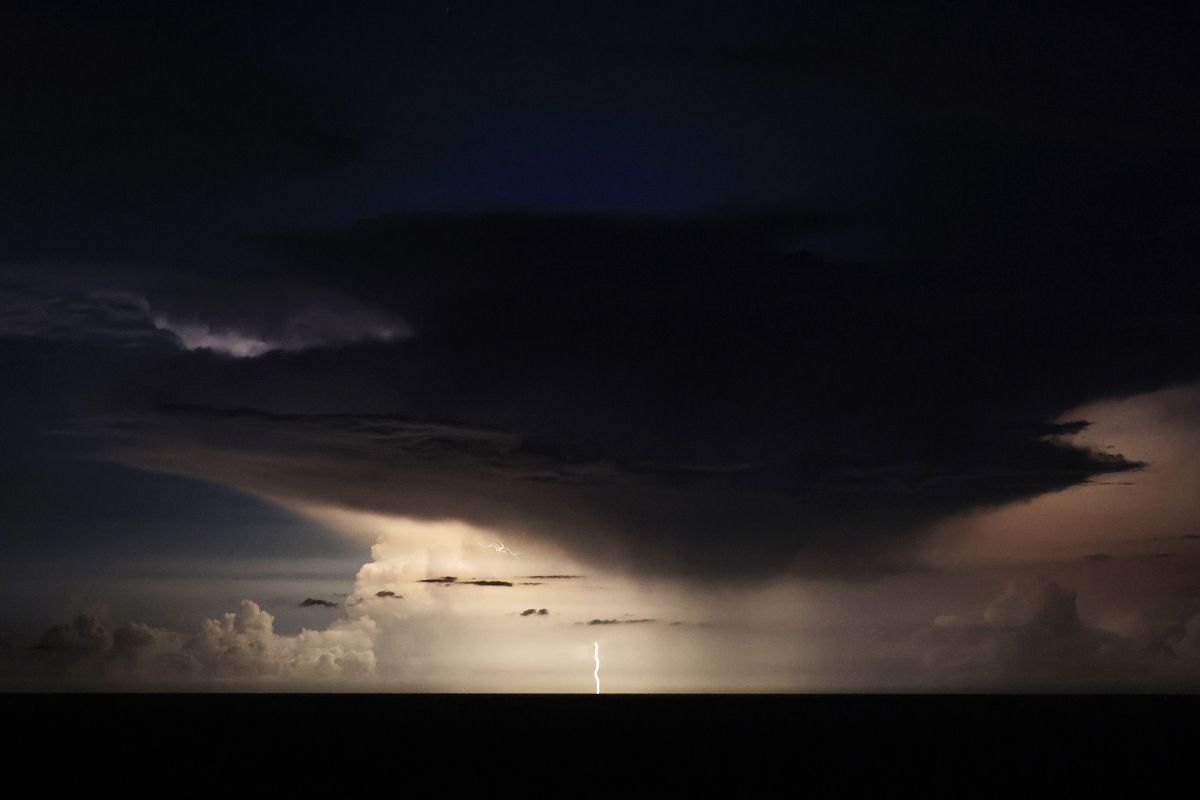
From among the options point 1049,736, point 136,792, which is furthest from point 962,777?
point 1049,736

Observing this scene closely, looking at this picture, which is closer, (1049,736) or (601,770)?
(601,770)

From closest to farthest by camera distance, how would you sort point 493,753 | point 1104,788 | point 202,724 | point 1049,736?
1. point 1104,788
2. point 493,753
3. point 1049,736
4. point 202,724

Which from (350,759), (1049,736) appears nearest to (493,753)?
(350,759)

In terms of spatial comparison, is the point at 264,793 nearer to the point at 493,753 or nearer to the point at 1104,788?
the point at 493,753

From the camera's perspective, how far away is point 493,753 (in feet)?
227

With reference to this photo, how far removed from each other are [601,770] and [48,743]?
43.4m

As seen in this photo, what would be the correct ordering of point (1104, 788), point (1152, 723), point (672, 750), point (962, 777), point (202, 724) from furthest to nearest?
point (1152, 723), point (202, 724), point (672, 750), point (962, 777), point (1104, 788)

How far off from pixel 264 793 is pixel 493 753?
26.0 meters

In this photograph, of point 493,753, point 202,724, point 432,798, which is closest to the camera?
point 432,798

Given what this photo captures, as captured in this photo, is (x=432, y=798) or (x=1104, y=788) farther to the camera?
(x=1104, y=788)

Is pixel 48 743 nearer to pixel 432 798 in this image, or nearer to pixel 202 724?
pixel 202 724

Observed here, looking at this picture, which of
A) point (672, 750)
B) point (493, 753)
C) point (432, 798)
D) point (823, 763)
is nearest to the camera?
point (432, 798)

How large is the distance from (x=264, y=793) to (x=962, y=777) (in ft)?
106

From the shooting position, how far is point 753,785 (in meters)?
50.3
